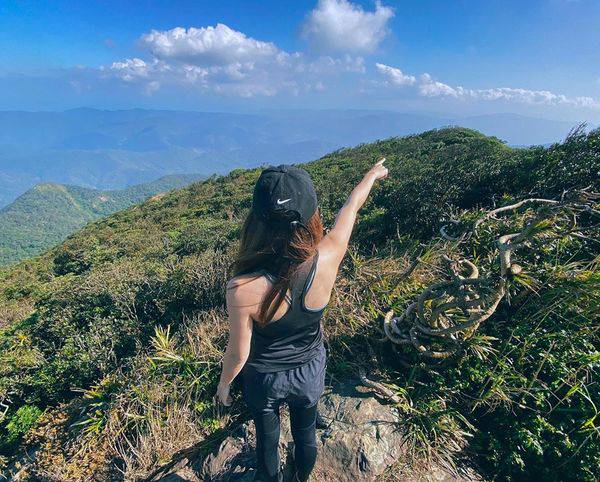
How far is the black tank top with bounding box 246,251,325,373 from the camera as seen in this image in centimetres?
159

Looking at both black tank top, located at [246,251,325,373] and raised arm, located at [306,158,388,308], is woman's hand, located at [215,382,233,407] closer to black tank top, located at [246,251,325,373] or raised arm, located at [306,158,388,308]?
black tank top, located at [246,251,325,373]

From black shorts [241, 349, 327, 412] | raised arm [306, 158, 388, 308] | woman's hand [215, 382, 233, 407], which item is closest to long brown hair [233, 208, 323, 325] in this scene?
raised arm [306, 158, 388, 308]

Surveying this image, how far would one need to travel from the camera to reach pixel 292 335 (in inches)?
70.7

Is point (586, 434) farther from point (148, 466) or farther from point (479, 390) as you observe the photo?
point (148, 466)

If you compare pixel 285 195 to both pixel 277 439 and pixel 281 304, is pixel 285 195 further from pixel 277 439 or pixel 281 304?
pixel 277 439

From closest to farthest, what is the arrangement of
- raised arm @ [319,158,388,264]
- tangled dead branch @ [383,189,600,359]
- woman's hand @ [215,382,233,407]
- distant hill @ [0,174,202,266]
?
raised arm @ [319,158,388,264], woman's hand @ [215,382,233,407], tangled dead branch @ [383,189,600,359], distant hill @ [0,174,202,266]

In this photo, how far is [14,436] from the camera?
3.79m

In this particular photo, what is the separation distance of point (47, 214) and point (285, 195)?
134m

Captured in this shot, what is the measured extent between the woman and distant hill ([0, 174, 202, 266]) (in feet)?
267

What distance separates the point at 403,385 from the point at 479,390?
55 cm

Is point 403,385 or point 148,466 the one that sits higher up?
point 403,385

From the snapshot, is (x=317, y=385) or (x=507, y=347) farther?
(x=507, y=347)

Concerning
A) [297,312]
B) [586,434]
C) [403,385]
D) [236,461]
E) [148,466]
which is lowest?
[148,466]

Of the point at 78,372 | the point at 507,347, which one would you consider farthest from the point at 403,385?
the point at 78,372
